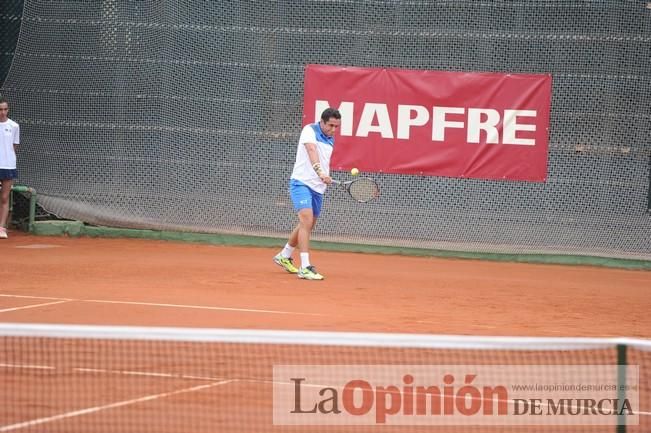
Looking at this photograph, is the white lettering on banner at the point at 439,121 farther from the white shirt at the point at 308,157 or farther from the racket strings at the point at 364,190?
the white shirt at the point at 308,157

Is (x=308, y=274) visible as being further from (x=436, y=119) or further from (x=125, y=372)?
(x=125, y=372)

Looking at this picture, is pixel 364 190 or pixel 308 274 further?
pixel 364 190

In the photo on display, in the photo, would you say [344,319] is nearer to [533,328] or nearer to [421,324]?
[421,324]

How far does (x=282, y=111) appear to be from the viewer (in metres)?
12.8

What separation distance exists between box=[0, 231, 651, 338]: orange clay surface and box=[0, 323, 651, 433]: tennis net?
3.24 feet

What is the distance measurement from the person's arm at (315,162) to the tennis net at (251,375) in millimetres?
3109

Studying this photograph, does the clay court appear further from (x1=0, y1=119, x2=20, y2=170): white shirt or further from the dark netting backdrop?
A: (x1=0, y1=119, x2=20, y2=170): white shirt

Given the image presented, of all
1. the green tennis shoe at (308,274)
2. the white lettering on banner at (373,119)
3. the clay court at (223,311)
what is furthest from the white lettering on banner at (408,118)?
the green tennis shoe at (308,274)

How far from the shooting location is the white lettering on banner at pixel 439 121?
40.5ft

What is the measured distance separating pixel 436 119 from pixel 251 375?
757 centimetres

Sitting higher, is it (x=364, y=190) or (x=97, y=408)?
(x=364, y=190)

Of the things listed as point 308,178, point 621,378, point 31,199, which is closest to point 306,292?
point 308,178

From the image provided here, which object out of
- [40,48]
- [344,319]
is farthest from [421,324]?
[40,48]

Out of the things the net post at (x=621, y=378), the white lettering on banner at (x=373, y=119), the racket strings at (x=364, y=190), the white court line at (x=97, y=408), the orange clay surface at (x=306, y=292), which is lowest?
the orange clay surface at (x=306, y=292)
